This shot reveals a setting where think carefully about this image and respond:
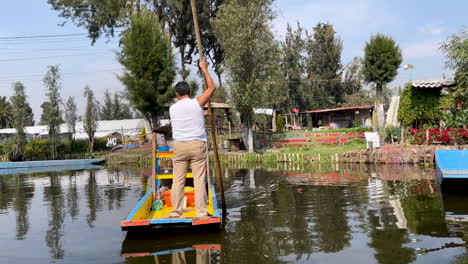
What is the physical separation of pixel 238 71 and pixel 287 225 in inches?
773

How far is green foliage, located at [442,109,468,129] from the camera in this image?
18719 mm

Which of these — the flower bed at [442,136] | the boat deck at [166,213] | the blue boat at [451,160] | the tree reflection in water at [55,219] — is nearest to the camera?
the tree reflection in water at [55,219]

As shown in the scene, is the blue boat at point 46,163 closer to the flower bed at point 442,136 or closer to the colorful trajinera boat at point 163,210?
the flower bed at point 442,136

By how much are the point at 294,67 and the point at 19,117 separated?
30.7 metres

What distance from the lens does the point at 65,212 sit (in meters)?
10.3

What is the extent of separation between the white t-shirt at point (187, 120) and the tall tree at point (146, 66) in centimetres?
2340

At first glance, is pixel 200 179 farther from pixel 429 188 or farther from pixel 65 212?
pixel 429 188

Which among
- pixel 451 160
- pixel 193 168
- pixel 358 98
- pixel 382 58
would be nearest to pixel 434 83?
pixel 451 160

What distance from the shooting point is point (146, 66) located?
96.7 feet

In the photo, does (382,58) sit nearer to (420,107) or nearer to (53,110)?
(420,107)

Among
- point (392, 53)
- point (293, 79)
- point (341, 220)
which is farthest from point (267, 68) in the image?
point (293, 79)

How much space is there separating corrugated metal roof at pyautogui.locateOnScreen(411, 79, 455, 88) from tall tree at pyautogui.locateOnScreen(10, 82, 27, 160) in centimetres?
2861

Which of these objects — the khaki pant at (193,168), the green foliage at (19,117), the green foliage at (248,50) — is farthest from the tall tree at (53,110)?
the khaki pant at (193,168)

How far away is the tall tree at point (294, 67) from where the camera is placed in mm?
50562
